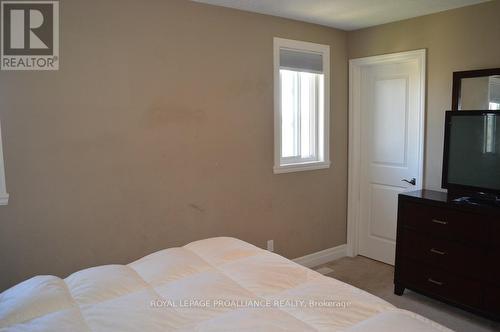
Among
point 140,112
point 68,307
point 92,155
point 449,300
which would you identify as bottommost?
point 449,300

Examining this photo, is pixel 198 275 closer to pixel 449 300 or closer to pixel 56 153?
pixel 56 153

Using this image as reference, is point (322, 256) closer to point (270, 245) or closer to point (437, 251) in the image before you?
point (270, 245)

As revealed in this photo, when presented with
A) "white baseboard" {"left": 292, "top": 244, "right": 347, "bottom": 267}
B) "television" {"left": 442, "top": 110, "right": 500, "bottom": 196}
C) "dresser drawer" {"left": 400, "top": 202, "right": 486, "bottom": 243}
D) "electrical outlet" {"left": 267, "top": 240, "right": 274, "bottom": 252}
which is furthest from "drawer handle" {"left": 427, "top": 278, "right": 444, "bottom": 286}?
"electrical outlet" {"left": 267, "top": 240, "right": 274, "bottom": 252}

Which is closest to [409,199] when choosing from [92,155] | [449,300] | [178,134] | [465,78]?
[449,300]

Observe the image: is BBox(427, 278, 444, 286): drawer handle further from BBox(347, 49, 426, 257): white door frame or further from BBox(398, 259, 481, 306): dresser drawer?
BBox(347, 49, 426, 257): white door frame

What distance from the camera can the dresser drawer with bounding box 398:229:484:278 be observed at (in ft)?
9.06

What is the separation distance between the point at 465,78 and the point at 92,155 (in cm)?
297

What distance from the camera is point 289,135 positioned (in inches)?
146

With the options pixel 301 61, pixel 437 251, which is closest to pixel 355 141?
pixel 301 61

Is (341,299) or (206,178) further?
(206,178)

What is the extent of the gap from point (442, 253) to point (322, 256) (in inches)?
51.8

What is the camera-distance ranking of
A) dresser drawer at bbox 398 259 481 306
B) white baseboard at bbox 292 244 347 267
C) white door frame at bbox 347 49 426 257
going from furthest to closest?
white baseboard at bbox 292 244 347 267 < white door frame at bbox 347 49 426 257 < dresser drawer at bbox 398 259 481 306

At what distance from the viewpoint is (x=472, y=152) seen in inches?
117

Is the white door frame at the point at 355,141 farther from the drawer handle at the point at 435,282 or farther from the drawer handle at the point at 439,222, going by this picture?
the drawer handle at the point at 435,282
